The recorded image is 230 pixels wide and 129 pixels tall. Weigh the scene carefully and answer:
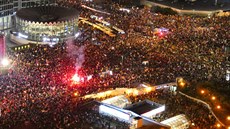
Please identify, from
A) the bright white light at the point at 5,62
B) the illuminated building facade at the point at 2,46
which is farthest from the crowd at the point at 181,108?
the illuminated building facade at the point at 2,46

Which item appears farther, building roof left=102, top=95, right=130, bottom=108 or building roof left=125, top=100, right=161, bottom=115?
building roof left=102, top=95, right=130, bottom=108

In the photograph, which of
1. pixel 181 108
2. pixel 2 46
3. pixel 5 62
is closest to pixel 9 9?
pixel 5 62

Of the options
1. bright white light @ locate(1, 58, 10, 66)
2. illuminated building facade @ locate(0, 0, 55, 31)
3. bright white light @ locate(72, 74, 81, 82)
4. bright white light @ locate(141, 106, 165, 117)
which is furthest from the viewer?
illuminated building facade @ locate(0, 0, 55, 31)

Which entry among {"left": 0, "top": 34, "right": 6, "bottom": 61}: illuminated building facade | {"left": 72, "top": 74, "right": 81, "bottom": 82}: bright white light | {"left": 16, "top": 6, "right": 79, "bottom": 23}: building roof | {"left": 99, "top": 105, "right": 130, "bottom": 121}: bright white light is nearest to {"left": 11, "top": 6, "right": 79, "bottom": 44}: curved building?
{"left": 16, "top": 6, "right": 79, "bottom": 23}: building roof

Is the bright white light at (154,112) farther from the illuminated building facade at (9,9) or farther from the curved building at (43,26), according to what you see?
the illuminated building facade at (9,9)

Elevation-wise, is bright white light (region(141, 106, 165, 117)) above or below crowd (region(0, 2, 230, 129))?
below

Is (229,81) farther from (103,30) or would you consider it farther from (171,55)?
(103,30)

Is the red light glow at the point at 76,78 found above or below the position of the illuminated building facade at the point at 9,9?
below

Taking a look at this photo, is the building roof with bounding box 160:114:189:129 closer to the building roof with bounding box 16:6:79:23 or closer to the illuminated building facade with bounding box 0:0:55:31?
the building roof with bounding box 16:6:79:23

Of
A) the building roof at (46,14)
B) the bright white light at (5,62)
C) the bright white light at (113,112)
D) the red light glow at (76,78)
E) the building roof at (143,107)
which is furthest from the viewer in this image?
the building roof at (46,14)
